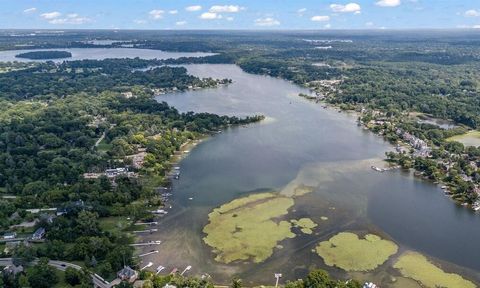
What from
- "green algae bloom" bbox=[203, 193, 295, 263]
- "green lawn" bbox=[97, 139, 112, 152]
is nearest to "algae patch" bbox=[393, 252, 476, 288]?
"green algae bloom" bbox=[203, 193, 295, 263]

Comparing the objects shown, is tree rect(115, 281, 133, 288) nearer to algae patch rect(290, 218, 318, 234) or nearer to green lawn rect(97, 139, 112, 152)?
algae patch rect(290, 218, 318, 234)

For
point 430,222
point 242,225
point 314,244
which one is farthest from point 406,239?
point 242,225

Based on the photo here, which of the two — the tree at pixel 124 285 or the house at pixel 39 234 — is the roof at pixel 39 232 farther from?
the tree at pixel 124 285

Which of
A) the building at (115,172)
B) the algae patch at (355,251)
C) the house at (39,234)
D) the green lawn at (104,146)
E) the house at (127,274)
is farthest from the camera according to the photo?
the green lawn at (104,146)

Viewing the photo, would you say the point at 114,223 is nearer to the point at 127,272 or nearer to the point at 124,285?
the point at 127,272

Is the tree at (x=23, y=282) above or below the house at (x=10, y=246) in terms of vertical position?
above

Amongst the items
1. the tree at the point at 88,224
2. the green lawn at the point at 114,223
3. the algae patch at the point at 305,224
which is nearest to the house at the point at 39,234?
the tree at the point at 88,224
